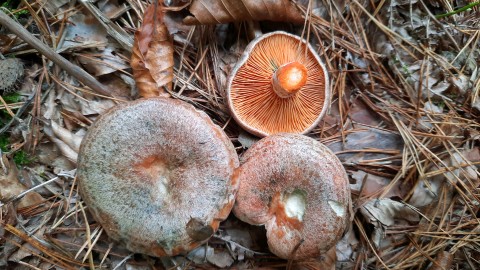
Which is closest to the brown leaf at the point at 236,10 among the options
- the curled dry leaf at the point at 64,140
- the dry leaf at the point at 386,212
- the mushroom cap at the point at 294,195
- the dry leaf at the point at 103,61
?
the dry leaf at the point at 103,61

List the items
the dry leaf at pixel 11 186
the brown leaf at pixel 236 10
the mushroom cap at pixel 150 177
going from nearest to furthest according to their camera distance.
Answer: the mushroom cap at pixel 150 177
the dry leaf at pixel 11 186
the brown leaf at pixel 236 10

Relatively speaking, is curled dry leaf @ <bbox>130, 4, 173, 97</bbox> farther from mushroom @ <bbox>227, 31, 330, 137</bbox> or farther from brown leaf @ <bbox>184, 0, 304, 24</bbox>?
mushroom @ <bbox>227, 31, 330, 137</bbox>

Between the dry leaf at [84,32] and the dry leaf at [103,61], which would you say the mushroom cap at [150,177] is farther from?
the dry leaf at [84,32]

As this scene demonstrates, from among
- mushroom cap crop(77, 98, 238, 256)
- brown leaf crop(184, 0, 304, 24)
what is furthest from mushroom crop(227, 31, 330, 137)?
mushroom cap crop(77, 98, 238, 256)

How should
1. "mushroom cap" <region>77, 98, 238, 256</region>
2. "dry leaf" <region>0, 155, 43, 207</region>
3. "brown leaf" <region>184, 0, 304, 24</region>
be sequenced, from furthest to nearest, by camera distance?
"brown leaf" <region>184, 0, 304, 24</region> → "dry leaf" <region>0, 155, 43, 207</region> → "mushroom cap" <region>77, 98, 238, 256</region>

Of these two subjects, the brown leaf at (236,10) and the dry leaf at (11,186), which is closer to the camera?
the dry leaf at (11,186)
